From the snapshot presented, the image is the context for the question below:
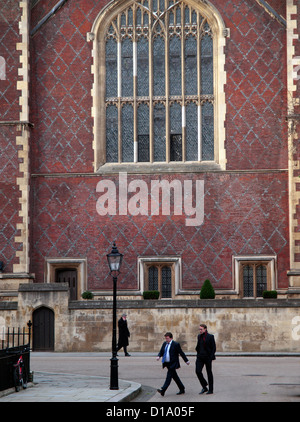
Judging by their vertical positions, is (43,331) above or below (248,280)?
below

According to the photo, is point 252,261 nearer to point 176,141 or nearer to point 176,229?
point 176,229

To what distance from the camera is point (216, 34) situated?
32094 millimetres

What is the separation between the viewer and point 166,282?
103ft

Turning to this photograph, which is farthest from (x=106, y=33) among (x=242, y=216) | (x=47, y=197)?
(x=242, y=216)

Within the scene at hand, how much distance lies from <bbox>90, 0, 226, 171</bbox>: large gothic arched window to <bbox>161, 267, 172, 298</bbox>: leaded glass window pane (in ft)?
14.5

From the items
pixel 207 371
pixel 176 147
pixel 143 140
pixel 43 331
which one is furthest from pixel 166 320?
pixel 207 371

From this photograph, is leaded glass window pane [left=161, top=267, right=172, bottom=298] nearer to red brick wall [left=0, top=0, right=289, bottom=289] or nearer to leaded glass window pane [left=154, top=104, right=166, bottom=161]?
red brick wall [left=0, top=0, right=289, bottom=289]

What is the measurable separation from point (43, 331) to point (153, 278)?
5.45 metres

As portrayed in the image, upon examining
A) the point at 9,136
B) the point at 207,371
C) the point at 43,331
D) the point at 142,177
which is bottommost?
the point at 207,371

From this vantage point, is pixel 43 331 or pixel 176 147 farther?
pixel 176 147

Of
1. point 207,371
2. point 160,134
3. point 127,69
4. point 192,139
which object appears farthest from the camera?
point 127,69

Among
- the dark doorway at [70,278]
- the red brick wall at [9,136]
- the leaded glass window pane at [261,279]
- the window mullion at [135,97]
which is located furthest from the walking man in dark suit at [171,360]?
the window mullion at [135,97]

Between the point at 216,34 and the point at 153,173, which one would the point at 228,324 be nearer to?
the point at 153,173

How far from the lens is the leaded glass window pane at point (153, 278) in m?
31.5
